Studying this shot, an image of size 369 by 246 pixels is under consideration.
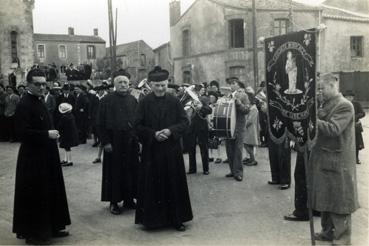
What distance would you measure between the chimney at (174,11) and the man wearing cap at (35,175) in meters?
30.5

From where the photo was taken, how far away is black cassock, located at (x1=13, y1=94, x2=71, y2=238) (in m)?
5.59

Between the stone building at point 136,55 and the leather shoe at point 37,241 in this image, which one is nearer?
the leather shoe at point 37,241

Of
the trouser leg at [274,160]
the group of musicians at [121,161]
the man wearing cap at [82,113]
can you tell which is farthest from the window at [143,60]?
the group of musicians at [121,161]

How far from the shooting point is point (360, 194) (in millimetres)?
7879

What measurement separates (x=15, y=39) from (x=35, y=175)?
87.6ft

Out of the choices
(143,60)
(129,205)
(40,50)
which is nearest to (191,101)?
(129,205)

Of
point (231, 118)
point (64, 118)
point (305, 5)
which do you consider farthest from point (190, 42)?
point (231, 118)

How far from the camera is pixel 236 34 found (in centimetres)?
3017

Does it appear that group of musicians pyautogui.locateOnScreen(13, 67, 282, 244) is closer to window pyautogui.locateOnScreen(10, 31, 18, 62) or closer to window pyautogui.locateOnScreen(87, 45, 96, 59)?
window pyautogui.locateOnScreen(10, 31, 18, 62)

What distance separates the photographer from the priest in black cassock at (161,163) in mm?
6117

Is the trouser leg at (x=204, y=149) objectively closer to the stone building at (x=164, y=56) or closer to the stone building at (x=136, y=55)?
the stone building at (x=164, y=56)

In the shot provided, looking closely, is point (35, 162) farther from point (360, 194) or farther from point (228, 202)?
point (360, 194)

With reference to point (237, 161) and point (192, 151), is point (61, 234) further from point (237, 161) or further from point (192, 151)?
point (192, 151)

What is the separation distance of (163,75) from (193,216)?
2.09m
